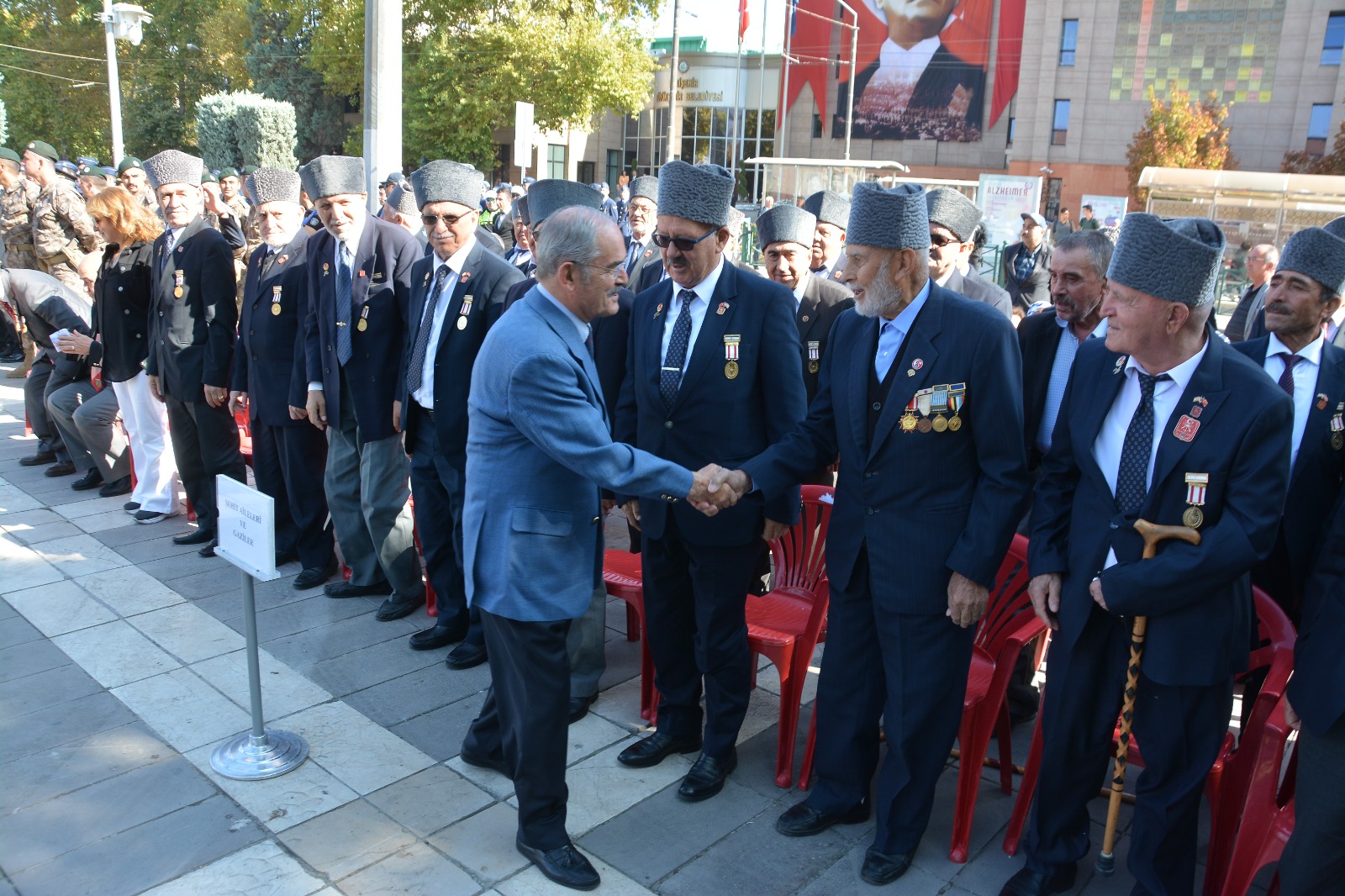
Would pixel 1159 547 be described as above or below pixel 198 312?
below

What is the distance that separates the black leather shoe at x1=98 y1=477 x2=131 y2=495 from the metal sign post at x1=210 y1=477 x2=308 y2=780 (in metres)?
4.00

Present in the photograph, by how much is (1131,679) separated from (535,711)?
1.73m

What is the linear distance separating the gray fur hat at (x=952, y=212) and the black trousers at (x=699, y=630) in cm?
181

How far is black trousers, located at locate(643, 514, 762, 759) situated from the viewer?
3.50 metres

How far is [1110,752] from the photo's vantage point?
300 centimetres

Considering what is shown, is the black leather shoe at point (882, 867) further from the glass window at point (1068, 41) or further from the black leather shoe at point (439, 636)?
the glass window at point (1068, 41)

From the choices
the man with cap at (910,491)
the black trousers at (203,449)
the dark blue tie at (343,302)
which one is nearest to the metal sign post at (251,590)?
the dark blue tie at (343,302)

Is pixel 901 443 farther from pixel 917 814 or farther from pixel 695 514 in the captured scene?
pixel 917 814

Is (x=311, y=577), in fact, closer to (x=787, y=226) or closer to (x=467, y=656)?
(x=467, y=656)

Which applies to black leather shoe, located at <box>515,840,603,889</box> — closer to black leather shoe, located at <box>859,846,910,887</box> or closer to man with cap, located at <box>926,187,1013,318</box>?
black leather shoe, located at <box>859,846,910,887</box>

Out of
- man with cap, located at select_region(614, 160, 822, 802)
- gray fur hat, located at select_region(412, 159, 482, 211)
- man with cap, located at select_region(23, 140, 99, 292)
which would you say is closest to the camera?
man with cap, located at select_region(614, 160, 822, 802)

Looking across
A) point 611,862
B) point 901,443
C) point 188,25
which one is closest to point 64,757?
point 611,862

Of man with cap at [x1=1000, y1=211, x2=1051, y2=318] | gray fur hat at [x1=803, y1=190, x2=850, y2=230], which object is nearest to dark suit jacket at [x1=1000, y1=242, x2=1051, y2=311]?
man with cap at [x1=1000, y1=211, x2=1051, y2=318]

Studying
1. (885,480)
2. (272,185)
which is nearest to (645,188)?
(272,185)
